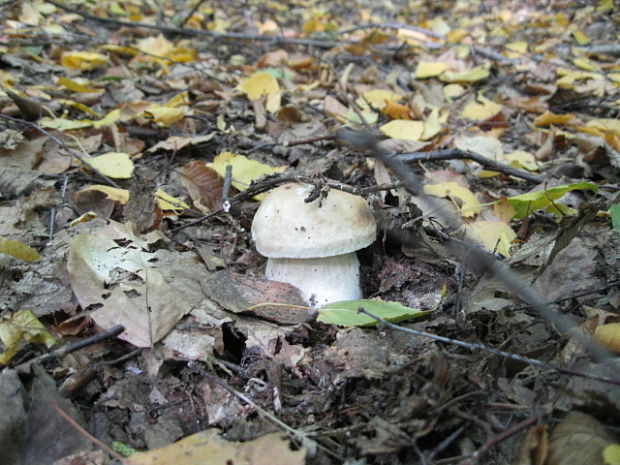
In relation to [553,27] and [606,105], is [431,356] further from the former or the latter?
[553,27]

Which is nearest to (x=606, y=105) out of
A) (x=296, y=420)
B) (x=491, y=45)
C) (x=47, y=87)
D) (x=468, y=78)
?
(x=468, y=78)

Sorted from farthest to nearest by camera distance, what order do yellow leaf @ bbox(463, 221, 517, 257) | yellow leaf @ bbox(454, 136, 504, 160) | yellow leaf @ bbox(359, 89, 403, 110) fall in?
yellow leaf @ bbox(359, 89, 403, 110) < yellow leaf @ bbox(454, 136, 504, 160) < yellow leaf @ bbox(463, 221, 517, 257)

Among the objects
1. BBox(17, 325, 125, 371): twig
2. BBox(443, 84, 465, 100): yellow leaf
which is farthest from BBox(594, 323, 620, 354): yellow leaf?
BBox(443, 84, 465, 100): yellow leaf

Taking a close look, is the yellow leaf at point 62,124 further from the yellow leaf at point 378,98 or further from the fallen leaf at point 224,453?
the fallen leaf at point 224,453

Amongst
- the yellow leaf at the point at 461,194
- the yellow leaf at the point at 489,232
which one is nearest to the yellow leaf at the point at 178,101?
the yellow leaf at the point at 461,194

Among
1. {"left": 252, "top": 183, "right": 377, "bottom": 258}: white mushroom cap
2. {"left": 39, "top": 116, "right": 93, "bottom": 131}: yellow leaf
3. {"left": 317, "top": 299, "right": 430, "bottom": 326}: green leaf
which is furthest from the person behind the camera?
{"left": 39, "top": 116, "right": 93, "bottom": 131}: yellow leaf

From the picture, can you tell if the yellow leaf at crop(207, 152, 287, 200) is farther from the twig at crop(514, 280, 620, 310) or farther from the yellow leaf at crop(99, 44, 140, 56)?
the yellow leaf at crop(99, 44, 140, 56)
